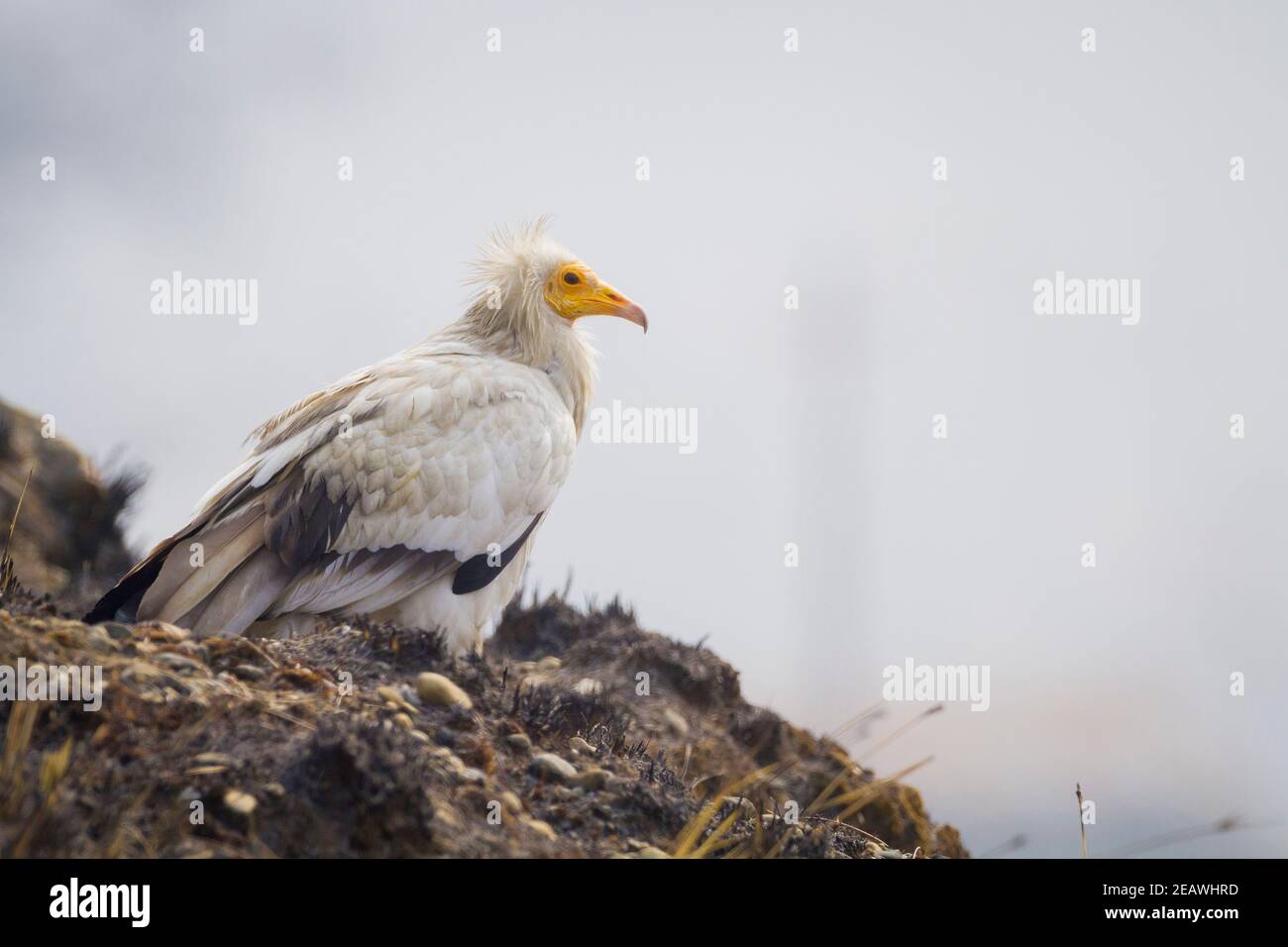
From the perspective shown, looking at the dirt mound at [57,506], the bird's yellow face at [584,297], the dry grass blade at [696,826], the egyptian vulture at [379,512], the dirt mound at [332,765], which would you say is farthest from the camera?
the dirt mound at [57,506]

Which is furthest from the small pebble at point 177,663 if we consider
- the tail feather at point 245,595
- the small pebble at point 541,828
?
the small pebble at point 541,828

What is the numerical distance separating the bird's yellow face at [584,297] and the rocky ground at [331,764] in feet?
9.15

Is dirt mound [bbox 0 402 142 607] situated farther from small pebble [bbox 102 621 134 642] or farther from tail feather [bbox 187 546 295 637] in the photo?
small pebble [bbox 102 621 134 642]

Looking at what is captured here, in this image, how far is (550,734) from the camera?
5.78m

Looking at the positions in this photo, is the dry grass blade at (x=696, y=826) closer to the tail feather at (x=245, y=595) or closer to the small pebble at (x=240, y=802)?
the small pebble at (x=240, y=802)

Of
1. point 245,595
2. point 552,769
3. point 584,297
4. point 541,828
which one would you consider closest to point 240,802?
point 541,828

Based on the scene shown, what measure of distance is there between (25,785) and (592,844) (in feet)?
7.17

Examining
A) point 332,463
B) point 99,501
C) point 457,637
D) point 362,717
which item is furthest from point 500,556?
point 99,501

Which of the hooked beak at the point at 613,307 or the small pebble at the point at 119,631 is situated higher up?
the hooked beak at the point at 613,307

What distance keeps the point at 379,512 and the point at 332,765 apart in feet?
8.66

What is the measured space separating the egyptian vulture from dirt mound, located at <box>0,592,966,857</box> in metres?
0.55

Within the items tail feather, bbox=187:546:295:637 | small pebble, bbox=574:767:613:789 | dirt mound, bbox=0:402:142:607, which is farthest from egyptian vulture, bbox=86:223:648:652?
dirt mound, bbox=0:402:142:607

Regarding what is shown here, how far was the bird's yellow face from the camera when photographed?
26.7ft

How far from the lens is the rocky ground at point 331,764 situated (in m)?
4.04
